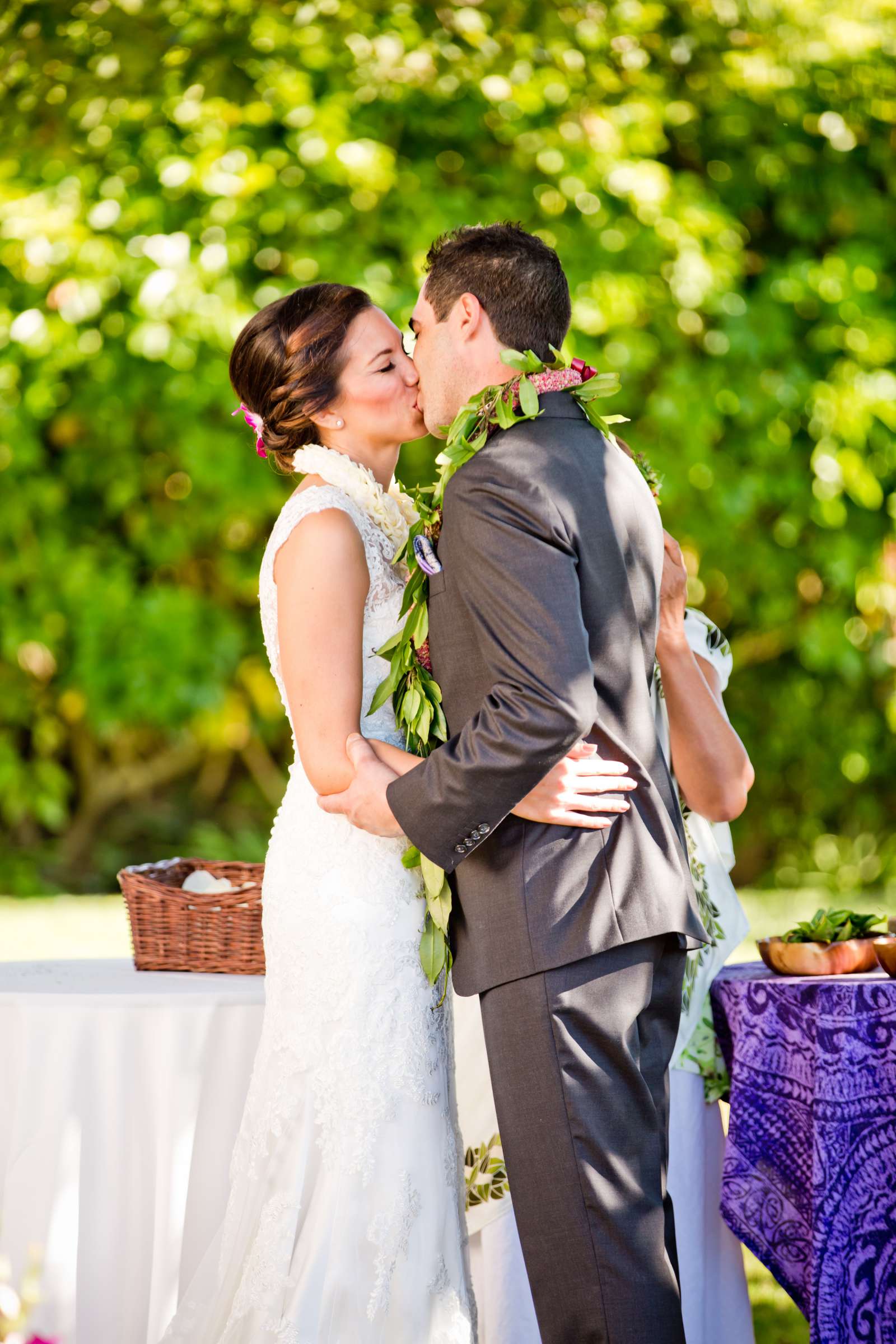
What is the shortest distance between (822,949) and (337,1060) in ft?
3.33

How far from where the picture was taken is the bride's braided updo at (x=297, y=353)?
2465mm

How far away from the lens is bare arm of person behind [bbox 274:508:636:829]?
221cm

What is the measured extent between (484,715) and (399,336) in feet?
3.05

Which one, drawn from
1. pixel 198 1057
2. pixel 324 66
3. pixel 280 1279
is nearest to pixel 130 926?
pixel 198 1057

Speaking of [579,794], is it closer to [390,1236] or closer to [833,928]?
[390,1236]

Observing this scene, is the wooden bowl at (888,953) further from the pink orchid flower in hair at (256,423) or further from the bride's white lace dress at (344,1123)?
the pink orchid flower in hair at (256,423)

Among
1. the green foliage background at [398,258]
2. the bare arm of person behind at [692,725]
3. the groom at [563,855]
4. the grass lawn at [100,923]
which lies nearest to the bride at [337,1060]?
the groom at [563,855]

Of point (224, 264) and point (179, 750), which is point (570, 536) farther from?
point (179, 750)

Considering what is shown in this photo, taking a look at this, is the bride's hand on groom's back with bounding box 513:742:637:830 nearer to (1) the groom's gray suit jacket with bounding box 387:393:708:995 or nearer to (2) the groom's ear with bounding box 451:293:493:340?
(1) the groom's gray suit jacket with bounding box 387:393:708:995

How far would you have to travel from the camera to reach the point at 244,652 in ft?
24.0

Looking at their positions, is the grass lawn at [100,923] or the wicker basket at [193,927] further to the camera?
the grass lawn at [100,923]

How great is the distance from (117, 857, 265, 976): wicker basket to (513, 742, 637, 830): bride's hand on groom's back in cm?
87

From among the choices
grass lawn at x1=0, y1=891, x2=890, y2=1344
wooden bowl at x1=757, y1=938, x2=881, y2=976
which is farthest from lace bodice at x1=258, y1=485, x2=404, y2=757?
grass lawn at x1=0, y1=891, x2=890, y2=1344

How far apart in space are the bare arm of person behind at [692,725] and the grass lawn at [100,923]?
6.62ft
